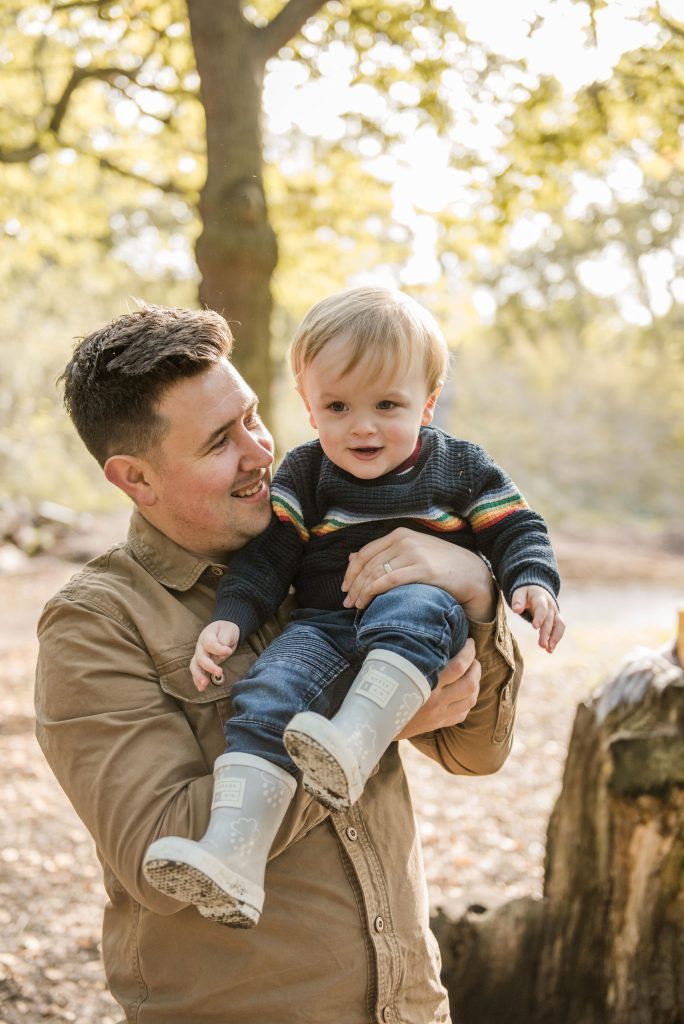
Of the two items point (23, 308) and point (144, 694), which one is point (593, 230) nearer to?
point (23, 308)

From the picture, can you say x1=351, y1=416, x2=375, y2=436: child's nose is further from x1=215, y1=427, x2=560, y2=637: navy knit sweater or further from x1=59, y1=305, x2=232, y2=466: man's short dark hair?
x1=59, y1=305, x2=232, y2=466: man's short dark hair

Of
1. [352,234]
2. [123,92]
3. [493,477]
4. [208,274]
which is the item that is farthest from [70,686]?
[352,234]

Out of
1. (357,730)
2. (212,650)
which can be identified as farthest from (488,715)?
(212,650)

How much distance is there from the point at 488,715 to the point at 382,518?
56 centimetres

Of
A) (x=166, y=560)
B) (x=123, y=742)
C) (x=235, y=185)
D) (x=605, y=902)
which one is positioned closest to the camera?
(x=123, y=742)

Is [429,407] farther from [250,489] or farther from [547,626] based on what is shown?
[547,626]

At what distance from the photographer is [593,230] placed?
63.4 feet

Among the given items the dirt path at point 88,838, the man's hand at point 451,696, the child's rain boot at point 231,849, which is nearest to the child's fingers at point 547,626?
the man's hand at point 451,696

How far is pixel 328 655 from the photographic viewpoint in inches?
77.6

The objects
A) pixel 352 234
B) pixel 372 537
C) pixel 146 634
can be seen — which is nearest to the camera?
pixel 146 634

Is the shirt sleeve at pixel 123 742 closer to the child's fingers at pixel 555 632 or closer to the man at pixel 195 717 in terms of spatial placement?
the man at pixel 195 717

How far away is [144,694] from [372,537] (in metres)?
0.66

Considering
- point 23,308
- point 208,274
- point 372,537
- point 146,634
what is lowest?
point 146,634

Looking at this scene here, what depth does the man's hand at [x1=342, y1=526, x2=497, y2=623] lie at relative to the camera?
2.03 metres
